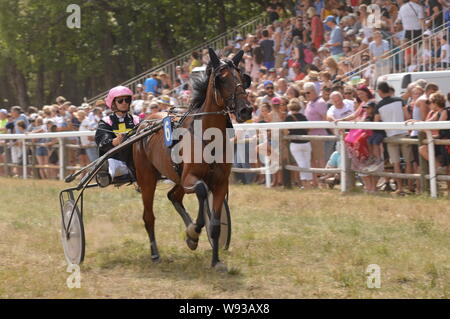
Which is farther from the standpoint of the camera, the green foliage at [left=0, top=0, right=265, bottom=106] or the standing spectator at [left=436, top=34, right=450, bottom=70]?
the green foliage at [left=0, top=0, right=265, bottom=106]

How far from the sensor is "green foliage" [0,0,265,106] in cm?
2805

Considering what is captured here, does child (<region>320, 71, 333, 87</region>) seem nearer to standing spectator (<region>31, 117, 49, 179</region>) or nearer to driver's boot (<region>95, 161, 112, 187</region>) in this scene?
driver's boot (<region>95, 161, 112, 187</region>)

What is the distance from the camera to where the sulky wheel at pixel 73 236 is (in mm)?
8672

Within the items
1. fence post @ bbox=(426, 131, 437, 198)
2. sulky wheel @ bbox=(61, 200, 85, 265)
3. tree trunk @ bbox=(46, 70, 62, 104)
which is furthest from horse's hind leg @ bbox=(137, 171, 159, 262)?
tree trunk @ bbox=(46, 70, 62, 104)

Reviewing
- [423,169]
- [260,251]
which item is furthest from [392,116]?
[260,251]

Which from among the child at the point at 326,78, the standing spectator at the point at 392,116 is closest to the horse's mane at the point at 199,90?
the standing spectator at the point at 392,116

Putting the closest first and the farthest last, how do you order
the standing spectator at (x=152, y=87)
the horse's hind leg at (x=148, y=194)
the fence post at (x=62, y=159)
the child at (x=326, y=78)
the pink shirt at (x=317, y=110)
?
the horse's hind leg at (x=148, y=194) → the pink shirt at (x=317, y=110) → the child at (x=326, y=78) → the fence post at (x=62, y=159) → the standing spectator at (x=152, y=87)

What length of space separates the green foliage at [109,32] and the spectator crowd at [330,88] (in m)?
4.69

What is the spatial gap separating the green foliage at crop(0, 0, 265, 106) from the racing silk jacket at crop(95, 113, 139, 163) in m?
17.7

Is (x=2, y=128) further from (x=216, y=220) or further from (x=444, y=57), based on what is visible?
(x=216, y=220)

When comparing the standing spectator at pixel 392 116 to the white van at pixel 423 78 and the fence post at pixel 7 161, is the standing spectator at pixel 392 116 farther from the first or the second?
the fence post at pixel 7 161

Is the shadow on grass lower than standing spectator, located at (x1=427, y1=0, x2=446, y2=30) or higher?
lower

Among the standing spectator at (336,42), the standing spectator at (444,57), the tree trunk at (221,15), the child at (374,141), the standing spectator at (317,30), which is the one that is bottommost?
the child at (374,141)

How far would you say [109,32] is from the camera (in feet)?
99.4
